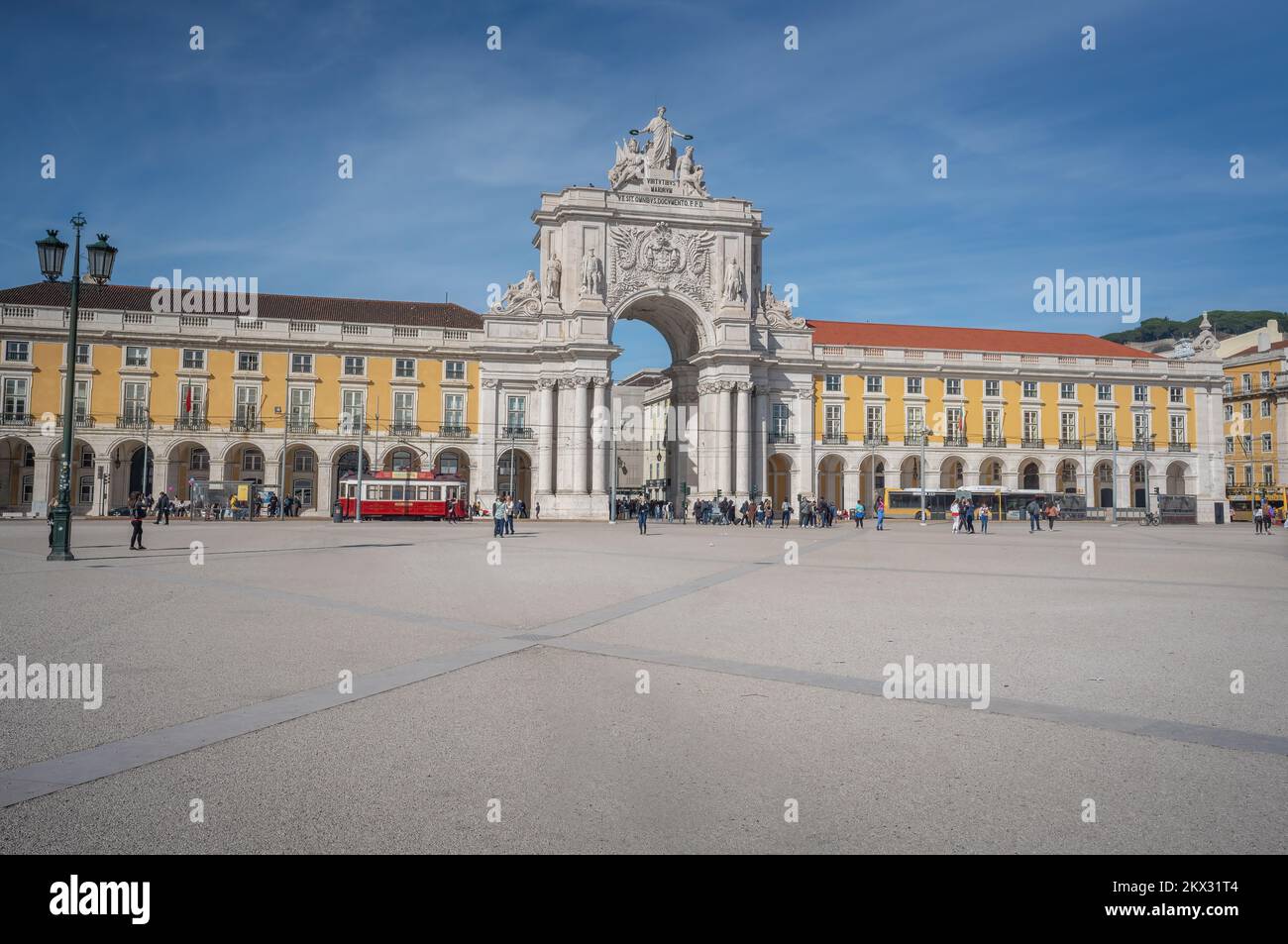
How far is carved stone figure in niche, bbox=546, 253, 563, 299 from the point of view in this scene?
5712 centimetres

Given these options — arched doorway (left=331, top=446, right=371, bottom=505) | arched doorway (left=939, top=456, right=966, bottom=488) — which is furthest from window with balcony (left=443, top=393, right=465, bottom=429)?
arched doorway (left=939, top=456, right=966, bottom=488)

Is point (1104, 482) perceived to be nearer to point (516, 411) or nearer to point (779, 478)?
point (779, 478)

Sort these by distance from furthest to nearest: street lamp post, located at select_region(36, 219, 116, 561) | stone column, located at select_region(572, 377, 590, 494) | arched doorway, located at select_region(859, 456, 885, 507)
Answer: arched doorway, located at select_region(859, 456, 885, 507), stone column, located at select_region(572, 377, 590, 494), street lamp post, located at select_region(36, 219, 116, 561)

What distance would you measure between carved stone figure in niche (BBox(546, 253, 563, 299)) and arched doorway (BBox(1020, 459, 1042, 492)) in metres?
37.9

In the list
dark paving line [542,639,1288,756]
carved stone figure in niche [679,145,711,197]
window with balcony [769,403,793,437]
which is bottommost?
dark paving line [542,639,1288,756]

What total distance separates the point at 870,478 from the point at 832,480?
117 inches

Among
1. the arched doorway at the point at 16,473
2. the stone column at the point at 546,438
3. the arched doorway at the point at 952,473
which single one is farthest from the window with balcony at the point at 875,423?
the arched doorway at the point at 16,473

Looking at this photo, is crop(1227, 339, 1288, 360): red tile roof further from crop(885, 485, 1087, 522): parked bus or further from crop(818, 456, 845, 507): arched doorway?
crop(818, 456, 845, 507): arched doorway

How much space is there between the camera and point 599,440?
5509 centimetres

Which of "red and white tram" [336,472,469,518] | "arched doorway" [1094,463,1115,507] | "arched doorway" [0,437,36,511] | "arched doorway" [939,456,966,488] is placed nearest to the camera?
"red and white tram" [336,472,469,518]

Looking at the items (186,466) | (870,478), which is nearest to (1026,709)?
(870,478)

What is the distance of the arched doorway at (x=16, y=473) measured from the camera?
54.5 meters

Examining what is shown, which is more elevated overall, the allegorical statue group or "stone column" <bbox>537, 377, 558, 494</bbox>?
the allegorical statue group

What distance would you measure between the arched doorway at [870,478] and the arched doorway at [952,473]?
475cm
